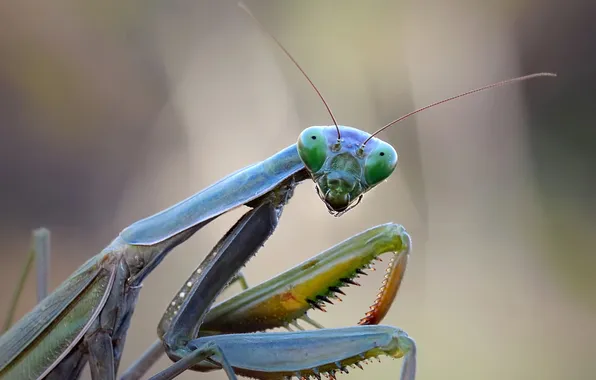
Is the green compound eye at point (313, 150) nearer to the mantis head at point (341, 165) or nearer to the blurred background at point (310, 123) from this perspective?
the mantis head at point (341, 165)

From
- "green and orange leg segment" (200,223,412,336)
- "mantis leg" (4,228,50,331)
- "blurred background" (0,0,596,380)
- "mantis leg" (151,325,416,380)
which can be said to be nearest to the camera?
"mantis leg" (151,325,416,380)

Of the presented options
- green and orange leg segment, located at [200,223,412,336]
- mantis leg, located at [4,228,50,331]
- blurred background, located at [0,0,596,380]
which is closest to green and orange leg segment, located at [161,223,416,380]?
green and orange leg segment, located at [200,223,412,336]

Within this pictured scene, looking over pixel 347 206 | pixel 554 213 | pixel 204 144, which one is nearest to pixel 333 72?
pixel 204 144

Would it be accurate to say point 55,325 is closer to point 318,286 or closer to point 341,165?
point 318,286

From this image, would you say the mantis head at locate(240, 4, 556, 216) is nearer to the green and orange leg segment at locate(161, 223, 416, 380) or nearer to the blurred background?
the green and orange leg segment at locate(161, 223, 416, 380)

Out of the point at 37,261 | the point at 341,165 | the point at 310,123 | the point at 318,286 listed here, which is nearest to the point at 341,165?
the point at 341,165

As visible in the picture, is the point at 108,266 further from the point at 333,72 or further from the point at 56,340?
the point at 333,72

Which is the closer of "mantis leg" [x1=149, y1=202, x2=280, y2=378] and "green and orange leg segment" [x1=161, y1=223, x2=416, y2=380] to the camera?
"green and orange leg segment" [x1=161, y1=223, x2=416, y2=380]
